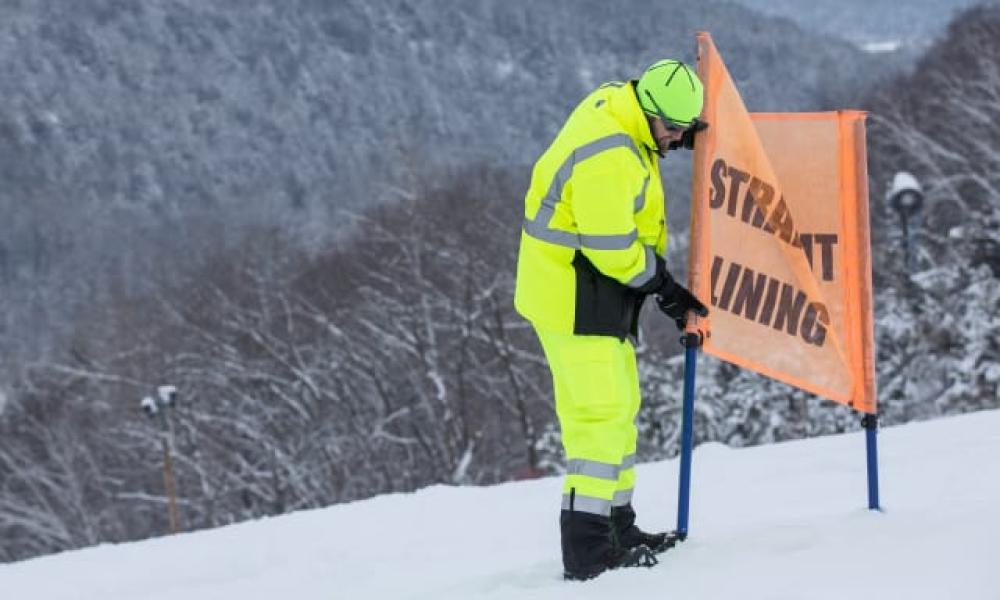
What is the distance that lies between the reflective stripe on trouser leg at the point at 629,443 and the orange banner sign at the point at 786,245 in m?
0.29

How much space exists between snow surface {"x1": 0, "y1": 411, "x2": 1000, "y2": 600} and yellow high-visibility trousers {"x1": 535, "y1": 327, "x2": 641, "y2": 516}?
1.00 feet

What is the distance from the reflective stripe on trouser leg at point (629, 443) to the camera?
4328 millimetres

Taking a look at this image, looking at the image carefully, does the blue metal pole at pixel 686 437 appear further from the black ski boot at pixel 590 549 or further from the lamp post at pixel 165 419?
the lamp post at pixel 165 419

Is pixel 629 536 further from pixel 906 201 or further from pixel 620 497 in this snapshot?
pixel 906 201

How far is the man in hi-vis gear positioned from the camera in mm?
4016

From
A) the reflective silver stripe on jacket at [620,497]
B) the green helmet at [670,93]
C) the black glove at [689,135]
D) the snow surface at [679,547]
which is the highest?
the green helmet at [670,93]

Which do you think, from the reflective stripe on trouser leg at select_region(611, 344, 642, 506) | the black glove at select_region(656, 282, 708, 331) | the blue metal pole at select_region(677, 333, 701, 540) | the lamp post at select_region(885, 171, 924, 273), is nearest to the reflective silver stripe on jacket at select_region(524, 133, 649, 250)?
the black glove at select_region(656, 282, 708, 331)

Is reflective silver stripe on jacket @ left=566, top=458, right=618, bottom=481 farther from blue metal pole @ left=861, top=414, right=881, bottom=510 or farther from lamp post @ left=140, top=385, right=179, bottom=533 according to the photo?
lamp post @ left=140, top=385, right=179, bottom=533

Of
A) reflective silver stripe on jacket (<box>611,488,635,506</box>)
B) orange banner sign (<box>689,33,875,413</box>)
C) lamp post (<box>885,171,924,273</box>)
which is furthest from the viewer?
lamp post (<box>885,171,924,273</box>)

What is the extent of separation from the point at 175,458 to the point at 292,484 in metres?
3.81

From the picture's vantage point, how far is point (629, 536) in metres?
4.52

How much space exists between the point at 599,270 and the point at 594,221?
231 mm

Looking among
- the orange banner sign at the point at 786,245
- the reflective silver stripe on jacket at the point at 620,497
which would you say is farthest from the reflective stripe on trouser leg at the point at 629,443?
the orange banner sign at the point at 786,245

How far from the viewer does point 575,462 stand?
422cm
